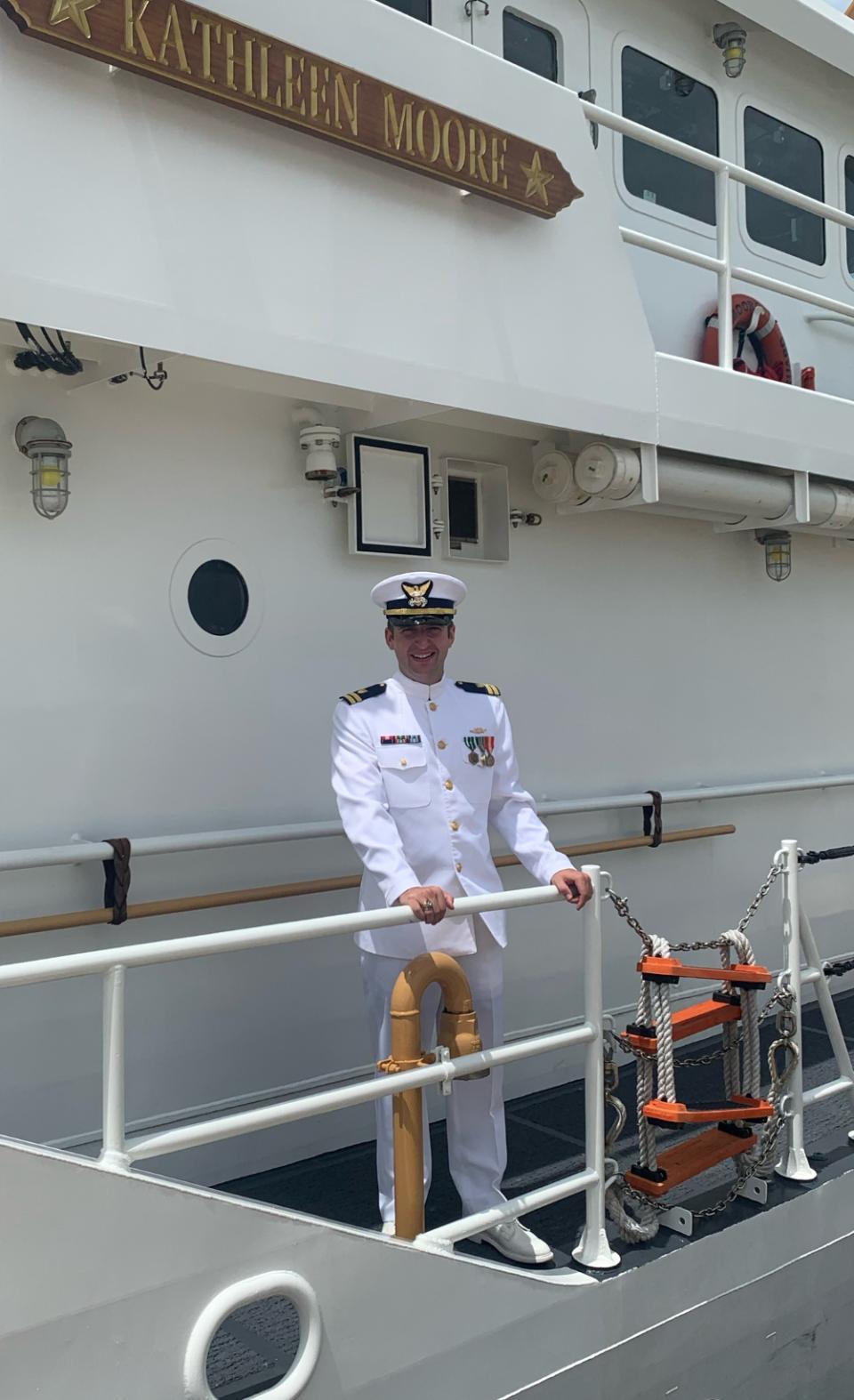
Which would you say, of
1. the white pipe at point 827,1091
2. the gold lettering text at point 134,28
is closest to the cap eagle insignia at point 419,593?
the gold lettering text at point 134,28

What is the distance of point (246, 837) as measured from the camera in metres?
3.37

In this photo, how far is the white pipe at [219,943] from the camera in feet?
5.96

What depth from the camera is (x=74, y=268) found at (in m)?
2.56

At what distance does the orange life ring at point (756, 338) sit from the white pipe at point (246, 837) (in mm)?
1802

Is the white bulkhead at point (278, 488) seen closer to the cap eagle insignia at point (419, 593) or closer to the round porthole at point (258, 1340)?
the cap eagle insignia at point (419, 593)

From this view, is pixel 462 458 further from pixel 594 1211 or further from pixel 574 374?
pixel 594 1211

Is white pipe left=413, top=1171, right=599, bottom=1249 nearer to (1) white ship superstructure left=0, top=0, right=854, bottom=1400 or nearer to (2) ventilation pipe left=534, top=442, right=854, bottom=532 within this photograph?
(1) white ship superstructure left=0, top=0, right=854, bottom=1400

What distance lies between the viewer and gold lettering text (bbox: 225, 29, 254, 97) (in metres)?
2.75

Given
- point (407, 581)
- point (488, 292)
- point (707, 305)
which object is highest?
point (707, 305)

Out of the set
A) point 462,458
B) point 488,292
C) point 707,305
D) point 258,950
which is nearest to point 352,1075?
point 258,950

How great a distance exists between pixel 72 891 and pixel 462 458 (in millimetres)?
1963

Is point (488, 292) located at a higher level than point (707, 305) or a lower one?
lower

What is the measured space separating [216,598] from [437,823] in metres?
1.01

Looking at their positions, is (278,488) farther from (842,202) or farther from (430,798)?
(842,202)
